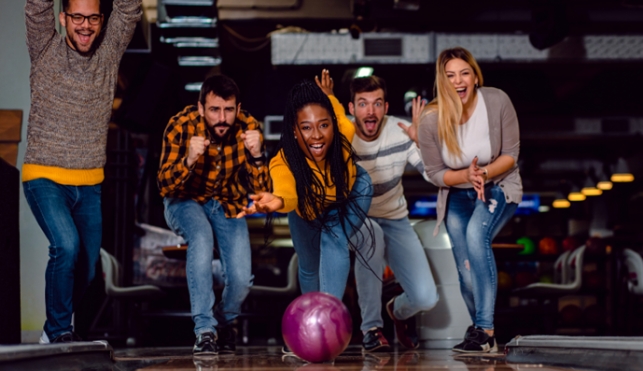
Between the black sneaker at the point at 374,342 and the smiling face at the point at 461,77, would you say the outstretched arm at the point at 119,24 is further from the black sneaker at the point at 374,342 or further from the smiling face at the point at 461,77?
the black sneaker at the point at 374,342

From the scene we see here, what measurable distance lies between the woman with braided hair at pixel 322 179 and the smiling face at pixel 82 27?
3.27ft

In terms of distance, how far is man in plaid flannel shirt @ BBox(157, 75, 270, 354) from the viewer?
3760 mm

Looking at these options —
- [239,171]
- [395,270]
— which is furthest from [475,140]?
[239,171]

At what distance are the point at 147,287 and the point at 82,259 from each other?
334cm

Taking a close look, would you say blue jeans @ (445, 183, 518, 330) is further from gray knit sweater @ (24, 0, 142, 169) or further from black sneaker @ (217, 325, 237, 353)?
gray knit sweater @ (24, 0, 142, 169)

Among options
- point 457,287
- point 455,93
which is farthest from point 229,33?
point 455,93

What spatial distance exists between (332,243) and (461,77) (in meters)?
1.14

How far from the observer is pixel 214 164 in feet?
12.9

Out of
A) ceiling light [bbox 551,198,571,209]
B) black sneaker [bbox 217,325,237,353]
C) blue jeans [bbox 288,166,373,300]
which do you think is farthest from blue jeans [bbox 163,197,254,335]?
ceiling light [bbox 551,198,571,209]

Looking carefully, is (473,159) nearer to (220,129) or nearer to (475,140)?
(475,140)

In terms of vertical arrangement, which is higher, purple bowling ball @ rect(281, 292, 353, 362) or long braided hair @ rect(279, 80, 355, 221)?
long braided hair @ rect(279, 80, 355, 221)

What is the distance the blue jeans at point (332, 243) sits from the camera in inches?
142

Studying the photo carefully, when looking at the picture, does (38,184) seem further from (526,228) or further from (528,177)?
(526,228)

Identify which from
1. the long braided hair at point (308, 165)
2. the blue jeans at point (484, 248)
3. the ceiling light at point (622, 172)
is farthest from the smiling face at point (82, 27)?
the ceiling light at point (622, 172)
